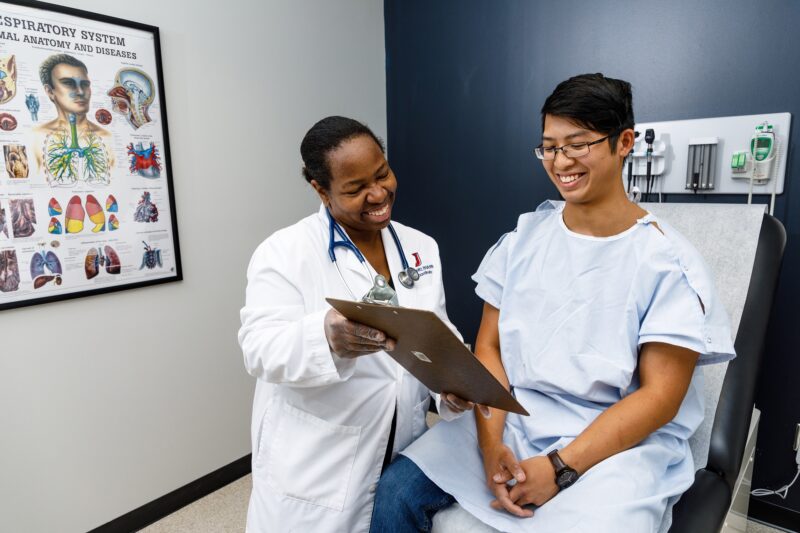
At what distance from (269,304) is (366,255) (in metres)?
0.27

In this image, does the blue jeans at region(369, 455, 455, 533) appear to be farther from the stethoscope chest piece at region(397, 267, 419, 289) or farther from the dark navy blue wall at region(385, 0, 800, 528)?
the dark navy blue wall at region(385, 0, 800, 528)

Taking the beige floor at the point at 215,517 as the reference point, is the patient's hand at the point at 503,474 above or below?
above

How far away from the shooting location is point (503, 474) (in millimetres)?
963

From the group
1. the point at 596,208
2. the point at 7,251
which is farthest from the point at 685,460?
the point at 7,251

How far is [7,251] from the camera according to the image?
139cm

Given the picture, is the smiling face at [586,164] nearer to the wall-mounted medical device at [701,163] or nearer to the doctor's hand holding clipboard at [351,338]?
the doctor's hand holding clipboard at [351,338]

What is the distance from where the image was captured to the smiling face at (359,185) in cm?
106

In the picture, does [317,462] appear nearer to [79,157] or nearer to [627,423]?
[627,423]

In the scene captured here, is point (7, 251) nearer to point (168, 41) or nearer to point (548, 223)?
point (168, 41)

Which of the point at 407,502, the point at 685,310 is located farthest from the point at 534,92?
the point at 407,502

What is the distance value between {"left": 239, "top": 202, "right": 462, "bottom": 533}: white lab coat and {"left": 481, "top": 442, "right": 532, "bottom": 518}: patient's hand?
0.40 feet

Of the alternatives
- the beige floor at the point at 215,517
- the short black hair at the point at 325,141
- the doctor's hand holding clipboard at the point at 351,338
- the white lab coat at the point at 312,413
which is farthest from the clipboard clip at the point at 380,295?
the beige floor at the point at 215,517

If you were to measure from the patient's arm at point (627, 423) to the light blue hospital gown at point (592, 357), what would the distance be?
2 centimetres

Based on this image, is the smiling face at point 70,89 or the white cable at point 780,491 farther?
the white cable at point 780,491
